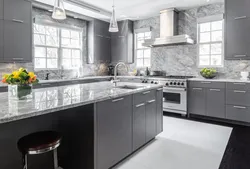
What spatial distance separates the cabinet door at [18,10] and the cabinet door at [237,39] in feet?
15.1

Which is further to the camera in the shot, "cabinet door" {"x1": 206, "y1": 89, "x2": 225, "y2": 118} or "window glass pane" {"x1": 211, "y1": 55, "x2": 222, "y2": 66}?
"window glass pane" {"x1": 211, "y1": 55, "x2": 222, "y2": 66}

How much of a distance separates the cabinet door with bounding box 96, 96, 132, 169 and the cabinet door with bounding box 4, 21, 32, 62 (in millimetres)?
2914

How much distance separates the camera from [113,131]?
220 centimetres

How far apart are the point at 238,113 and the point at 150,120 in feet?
7.52

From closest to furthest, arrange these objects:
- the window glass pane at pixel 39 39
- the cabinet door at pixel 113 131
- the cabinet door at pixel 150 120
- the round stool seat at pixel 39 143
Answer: the round stool seat at pixel 39 143 < the cabinet door at pixel 113 131 < the cabinet door at pixel 150 120 < the window glass pane at pixel 39 39

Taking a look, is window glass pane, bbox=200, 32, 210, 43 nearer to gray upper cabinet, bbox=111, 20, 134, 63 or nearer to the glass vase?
gray upper cabinet, bbox=111, 20, 134, 63

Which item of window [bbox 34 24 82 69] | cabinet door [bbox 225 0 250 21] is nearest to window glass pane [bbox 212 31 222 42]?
cabinet door [bbox 225 0 250 21]

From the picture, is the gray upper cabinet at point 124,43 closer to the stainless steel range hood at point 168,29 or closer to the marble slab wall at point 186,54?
the marble slab wall at point 186,54

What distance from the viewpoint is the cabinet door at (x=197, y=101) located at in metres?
4.41

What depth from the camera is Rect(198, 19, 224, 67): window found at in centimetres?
479

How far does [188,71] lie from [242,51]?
149cm

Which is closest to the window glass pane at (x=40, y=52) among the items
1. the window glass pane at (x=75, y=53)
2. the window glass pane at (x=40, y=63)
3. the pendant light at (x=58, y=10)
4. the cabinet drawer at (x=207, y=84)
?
the window glass pane at (x=40, y=63)

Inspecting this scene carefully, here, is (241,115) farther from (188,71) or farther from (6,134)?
(6,134)

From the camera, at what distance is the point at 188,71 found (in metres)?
5.25
